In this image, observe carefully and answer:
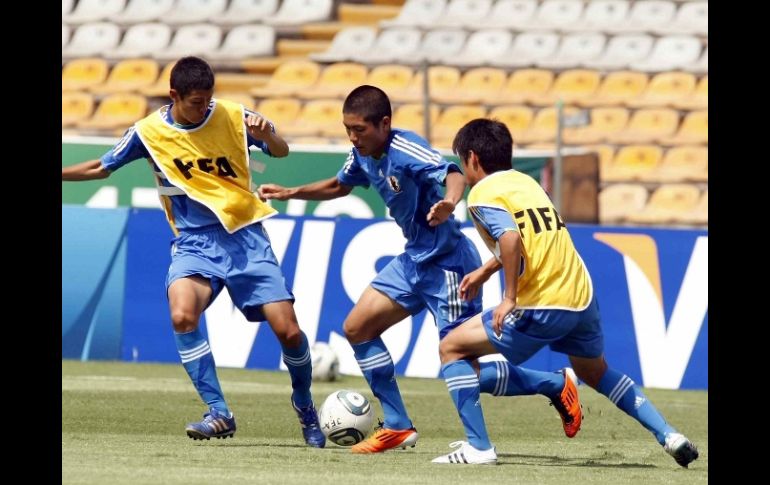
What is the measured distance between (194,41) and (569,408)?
18.4 meters

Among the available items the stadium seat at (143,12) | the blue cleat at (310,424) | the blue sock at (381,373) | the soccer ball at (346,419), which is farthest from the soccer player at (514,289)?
the stadium seat at (143,12)

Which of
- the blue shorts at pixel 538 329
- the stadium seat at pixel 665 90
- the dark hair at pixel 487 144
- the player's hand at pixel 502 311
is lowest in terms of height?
→ the blue shorts at pixel 538 329

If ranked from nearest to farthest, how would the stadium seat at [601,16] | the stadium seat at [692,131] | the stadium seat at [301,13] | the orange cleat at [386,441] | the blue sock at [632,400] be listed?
the blue sock at [632,400] < the orange cleat at [386,441] < the stadium seat at [692,131] < the stadium seat at [601,16] < the stadium seat at [301,13]

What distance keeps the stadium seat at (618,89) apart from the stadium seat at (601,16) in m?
1.39

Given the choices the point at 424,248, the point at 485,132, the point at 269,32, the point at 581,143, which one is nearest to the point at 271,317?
the point at 424,248

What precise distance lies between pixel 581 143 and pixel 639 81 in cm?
160

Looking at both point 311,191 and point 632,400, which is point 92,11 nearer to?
point 311,191

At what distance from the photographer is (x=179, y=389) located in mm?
12695

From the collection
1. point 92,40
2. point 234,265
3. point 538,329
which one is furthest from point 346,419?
point 92,40

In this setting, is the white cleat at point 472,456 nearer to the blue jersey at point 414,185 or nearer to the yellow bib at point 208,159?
the blue jersey at point 414,185

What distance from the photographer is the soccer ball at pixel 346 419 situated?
353 inches

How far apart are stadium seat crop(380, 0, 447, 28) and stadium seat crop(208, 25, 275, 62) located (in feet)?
6.72

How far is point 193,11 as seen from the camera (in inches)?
1056
